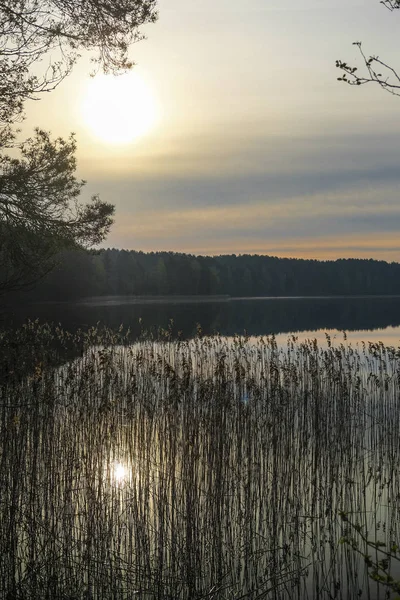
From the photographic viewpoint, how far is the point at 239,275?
397 feet

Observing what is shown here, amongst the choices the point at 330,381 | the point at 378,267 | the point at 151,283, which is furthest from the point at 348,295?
the point at 330,381

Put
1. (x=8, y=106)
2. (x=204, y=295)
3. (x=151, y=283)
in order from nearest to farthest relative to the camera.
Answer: (x=8, y=106), (x=151, y=283), (x=204, y=295)

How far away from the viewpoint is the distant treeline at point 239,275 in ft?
284

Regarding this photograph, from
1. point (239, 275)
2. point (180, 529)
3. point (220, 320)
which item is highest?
point (239, 275)

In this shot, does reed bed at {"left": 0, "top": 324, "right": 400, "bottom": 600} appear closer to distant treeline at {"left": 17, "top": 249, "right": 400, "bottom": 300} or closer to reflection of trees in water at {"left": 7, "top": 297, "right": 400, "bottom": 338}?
reflection of trees in water at {"left": 7, "top": 297, "right": 400, "bottom": 338}

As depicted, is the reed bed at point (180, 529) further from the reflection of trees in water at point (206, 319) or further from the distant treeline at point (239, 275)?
the distant treeline at point (239, 275)

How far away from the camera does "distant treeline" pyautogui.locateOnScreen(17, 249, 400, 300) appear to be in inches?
3408

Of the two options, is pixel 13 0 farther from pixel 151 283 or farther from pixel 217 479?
pixel 151 283

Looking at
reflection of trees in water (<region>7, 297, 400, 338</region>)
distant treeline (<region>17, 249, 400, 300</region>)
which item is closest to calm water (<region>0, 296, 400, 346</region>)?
reflection of trees in water (<region>7, 297, 400, 338</region>)

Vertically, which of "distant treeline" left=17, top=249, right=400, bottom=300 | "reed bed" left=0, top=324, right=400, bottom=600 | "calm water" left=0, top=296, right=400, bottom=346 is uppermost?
"distant treeline" left=17, top=249, right=400, bottom=300

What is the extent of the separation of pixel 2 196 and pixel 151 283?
75179 mm

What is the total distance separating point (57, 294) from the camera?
55.3 m

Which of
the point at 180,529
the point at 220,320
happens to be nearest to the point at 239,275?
the point at 220,320

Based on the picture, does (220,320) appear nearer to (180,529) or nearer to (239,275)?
(180,529)
